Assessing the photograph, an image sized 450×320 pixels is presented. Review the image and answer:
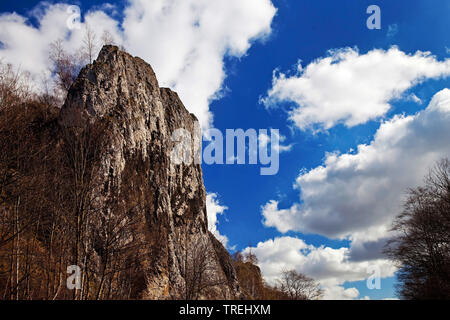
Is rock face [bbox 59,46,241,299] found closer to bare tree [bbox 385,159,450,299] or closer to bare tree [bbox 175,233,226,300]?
bare tree [bbox 175,233,226,300]

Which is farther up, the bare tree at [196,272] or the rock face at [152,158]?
the rock face at [152,158]

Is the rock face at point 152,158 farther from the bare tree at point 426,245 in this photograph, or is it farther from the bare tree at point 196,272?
the bare tree at point 426,245

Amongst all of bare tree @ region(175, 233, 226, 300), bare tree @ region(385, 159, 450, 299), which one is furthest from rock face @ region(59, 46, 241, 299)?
bare tree @ region(385, 159, 450, 299)

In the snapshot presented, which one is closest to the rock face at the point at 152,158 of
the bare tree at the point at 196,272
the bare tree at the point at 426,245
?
the bare tree at the point at 196,272

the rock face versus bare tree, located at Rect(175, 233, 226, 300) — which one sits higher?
the rock face

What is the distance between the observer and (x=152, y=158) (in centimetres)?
4909

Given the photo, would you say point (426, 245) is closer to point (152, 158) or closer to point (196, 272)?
point (196, 272)

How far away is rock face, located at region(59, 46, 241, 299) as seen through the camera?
Result: 38.0 m

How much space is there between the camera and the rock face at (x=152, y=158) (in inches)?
1495

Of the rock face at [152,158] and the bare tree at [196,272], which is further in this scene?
the rock face at [152,158]
